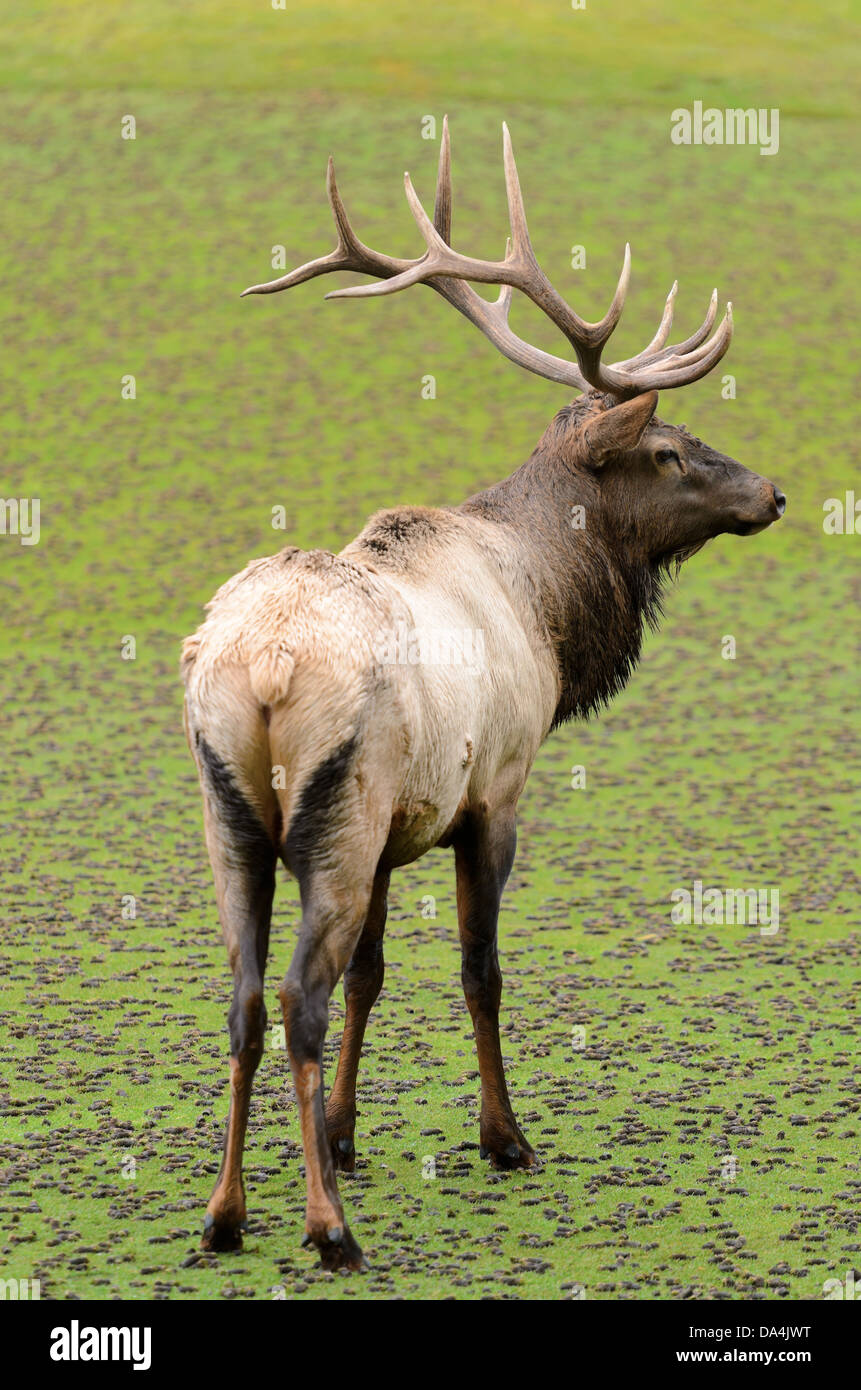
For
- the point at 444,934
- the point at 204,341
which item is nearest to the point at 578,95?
the point at 204,341

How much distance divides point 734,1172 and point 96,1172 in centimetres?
267

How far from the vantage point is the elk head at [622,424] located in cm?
775

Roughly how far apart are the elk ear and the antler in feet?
0.53

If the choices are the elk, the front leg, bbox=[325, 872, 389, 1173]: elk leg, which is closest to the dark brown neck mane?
the elk

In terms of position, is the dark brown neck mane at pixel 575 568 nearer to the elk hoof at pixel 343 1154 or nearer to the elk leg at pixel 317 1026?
the elk hoof at pixel 343 1154

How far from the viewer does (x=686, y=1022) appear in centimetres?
907

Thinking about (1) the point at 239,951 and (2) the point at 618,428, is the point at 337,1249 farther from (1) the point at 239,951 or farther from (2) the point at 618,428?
(2) the point at 618,428

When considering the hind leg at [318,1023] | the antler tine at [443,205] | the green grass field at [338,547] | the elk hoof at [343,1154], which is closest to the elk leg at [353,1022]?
the elk hoof at [343,1154]

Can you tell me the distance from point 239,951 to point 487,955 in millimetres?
1606

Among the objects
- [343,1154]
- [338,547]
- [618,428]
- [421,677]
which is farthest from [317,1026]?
[338,547]

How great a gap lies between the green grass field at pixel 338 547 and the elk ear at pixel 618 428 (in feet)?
10.1

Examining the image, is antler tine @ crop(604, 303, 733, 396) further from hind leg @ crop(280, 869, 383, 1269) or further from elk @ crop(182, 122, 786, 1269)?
hind leg @ crop(280, 869, 383, 1269)

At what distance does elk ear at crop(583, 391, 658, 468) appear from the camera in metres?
7.71

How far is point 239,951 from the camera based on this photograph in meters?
5.98
